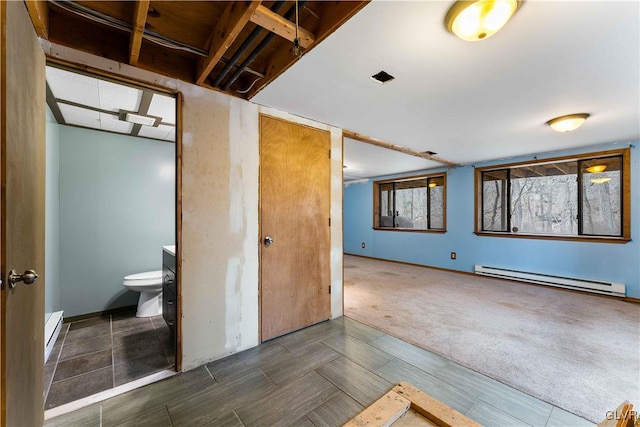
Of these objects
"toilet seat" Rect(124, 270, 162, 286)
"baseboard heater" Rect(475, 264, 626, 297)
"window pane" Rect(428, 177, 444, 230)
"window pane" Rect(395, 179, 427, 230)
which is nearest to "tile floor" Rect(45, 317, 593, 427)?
"toilet seat" Rect(124, 270, 162, 286)

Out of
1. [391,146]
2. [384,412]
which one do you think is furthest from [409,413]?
[391,146]

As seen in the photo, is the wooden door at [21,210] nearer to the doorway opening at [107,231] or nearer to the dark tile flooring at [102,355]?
the dark tile flooring at [102,355]

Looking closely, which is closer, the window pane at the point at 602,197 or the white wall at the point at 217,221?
the white wall at the point at 217,221

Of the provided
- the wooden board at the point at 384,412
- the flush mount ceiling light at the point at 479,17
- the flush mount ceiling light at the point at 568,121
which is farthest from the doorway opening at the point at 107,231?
the flush mount ceiling light at the point at 568,121

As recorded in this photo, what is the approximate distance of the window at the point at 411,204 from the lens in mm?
5668

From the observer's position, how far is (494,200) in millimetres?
4840

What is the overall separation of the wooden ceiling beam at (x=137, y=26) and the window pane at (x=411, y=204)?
221 inches

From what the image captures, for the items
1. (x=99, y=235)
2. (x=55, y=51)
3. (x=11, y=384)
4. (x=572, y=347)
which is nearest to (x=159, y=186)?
(x=99, y=235)

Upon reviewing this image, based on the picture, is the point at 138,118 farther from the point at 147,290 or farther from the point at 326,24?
the point at 326,24

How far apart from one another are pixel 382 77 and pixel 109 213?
130 inches

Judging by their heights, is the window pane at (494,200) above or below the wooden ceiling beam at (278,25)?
below

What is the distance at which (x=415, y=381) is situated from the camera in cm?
177

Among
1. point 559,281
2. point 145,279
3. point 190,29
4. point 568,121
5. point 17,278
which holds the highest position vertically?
point 190,29

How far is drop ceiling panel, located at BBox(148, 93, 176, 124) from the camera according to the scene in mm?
2193
